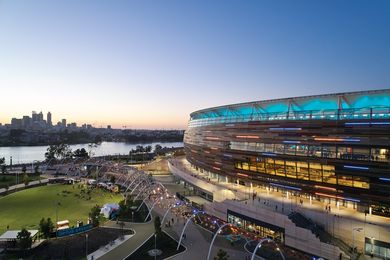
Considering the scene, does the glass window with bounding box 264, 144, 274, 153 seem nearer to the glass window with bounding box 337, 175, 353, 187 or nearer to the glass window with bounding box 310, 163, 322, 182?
the glass window with bounding box 310, 163, 322, 182

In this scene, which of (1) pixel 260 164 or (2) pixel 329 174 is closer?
(2) pixel 329 174

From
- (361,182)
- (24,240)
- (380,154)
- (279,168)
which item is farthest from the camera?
(279,168)

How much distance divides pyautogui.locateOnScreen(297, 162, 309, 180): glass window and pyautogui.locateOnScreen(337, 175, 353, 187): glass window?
4.89 meters

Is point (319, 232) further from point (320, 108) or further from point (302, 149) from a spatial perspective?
point (320, 108)

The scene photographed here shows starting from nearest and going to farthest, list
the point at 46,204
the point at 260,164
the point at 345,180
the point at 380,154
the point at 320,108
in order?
the point at 380,154 < the point at 345,180 < the point at 320,108 < the point at 260,164 < the point at 46,204

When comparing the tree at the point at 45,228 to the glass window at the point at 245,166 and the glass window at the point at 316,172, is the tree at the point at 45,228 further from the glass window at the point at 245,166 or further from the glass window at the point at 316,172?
the glass window at the point at 316,172

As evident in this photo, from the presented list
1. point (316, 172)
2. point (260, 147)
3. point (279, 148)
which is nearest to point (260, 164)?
point (260, 147)

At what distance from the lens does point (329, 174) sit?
42375 mm

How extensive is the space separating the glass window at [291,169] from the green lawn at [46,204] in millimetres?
33253

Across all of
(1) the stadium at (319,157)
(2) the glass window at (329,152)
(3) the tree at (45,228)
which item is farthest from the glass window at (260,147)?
(3) the tree at (45,228)

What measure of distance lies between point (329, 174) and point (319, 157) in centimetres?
266

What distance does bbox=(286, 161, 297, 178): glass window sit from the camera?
47.2 meters

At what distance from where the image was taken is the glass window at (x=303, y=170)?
45.3 meters

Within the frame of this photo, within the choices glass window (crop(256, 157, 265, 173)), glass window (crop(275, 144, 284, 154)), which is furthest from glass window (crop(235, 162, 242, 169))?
glass window (crop(275, 144, 284, 154))
